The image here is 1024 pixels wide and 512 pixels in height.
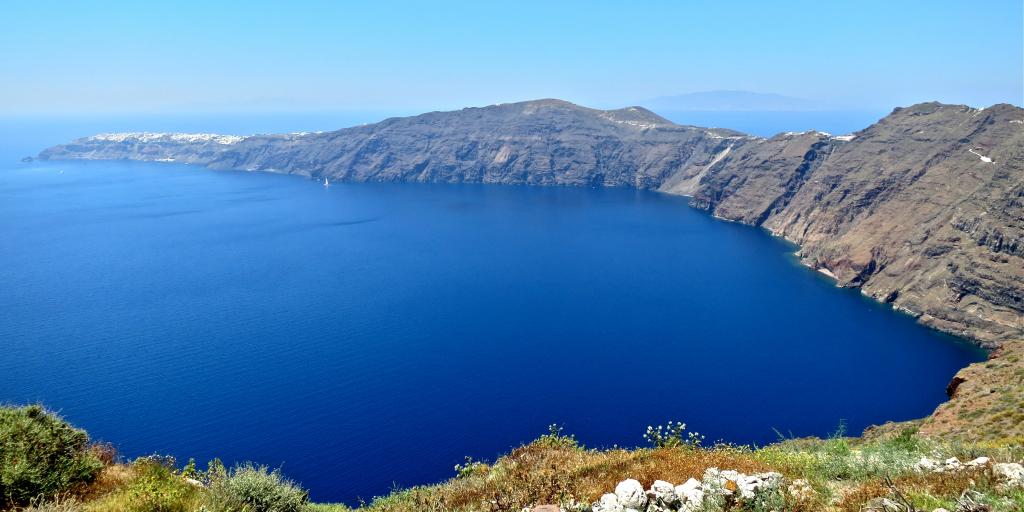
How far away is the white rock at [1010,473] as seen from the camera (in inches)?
450

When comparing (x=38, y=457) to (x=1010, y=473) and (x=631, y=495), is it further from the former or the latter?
(x=1010, y=473)

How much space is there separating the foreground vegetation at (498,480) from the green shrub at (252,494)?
Answer: 0.09ft

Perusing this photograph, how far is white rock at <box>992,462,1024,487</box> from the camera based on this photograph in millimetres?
11438

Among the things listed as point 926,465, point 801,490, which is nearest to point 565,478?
point 801,490

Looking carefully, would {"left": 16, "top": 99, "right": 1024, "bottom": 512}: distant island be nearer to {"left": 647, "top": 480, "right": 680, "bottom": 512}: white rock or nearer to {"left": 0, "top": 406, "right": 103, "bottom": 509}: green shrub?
{"left": 647, "top": 480, "right": 680, "bottom": 512}: white rock

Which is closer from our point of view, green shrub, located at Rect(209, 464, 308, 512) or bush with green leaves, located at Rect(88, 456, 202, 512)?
bush with green leaves, located at Rect(88, 456, 202, 512)

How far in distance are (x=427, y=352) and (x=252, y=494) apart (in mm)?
76315

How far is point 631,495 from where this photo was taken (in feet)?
42.8

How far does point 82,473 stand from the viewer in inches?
623

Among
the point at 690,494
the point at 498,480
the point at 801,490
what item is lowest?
the point at 498,480

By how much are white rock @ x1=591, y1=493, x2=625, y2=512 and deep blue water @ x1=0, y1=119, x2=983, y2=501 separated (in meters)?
48.6

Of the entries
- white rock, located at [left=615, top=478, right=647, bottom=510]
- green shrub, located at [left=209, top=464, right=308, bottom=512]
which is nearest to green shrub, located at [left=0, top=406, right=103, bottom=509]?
green shrub, located at [left=209, top=464, right=308, bottom=512]

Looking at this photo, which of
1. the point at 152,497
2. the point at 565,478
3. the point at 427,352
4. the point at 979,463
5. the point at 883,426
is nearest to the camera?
the point at 979,463

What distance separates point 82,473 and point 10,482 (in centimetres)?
201
